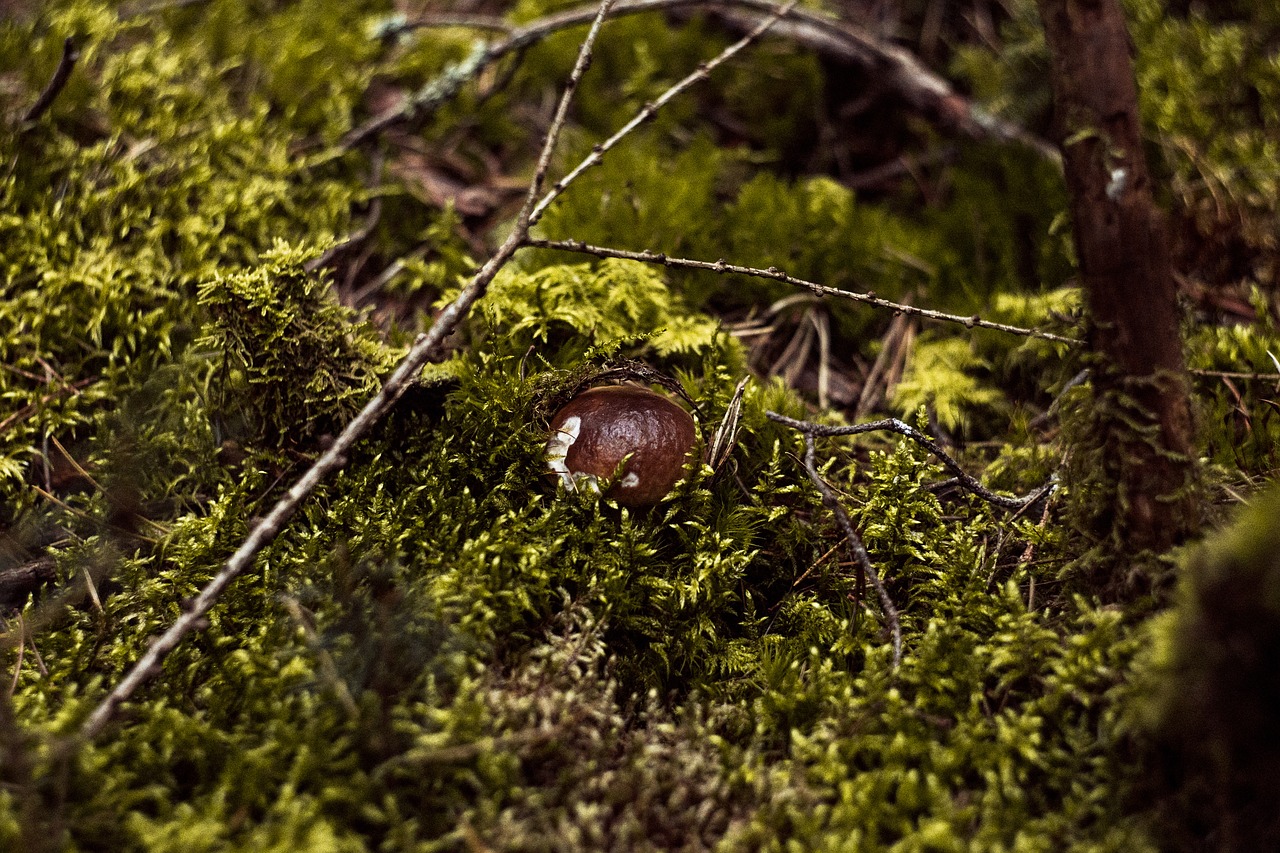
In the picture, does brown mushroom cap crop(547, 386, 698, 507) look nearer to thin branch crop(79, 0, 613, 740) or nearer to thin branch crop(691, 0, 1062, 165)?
thin branch crop(79, 0, 613, 740)

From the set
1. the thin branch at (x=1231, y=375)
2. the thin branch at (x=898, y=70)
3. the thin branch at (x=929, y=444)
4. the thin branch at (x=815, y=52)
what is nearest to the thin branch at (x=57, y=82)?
the thin branch at (x=815, y=52)

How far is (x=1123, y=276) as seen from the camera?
1722 millimetres

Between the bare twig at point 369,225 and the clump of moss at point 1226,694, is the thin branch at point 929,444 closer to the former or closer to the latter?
the clump of moss at point 1226,694


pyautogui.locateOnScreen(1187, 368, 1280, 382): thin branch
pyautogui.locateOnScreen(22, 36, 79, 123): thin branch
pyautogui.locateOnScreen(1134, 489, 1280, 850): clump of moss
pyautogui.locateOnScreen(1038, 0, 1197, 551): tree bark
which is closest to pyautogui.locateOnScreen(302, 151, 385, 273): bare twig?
pyautogui.locateOnScreen(22, 36, 79, 123): thin branch

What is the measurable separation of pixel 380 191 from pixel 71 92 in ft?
4.20

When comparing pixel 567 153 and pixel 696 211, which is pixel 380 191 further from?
pixel 696 211

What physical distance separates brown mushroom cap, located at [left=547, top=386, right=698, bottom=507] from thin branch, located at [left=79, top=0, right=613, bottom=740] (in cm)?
46

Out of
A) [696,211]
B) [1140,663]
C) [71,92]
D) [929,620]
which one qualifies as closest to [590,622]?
[929,620]

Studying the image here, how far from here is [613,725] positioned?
1.89m

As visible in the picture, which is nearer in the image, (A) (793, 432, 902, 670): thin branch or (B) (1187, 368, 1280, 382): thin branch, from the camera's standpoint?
(A) (793, 432, 902, 670): thin branch

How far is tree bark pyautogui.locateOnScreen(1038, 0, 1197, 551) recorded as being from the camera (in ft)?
5.48

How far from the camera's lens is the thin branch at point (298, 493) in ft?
5.45

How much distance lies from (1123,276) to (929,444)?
0.69m

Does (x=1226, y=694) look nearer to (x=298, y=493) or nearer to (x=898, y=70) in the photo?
(x=298, y=493)
